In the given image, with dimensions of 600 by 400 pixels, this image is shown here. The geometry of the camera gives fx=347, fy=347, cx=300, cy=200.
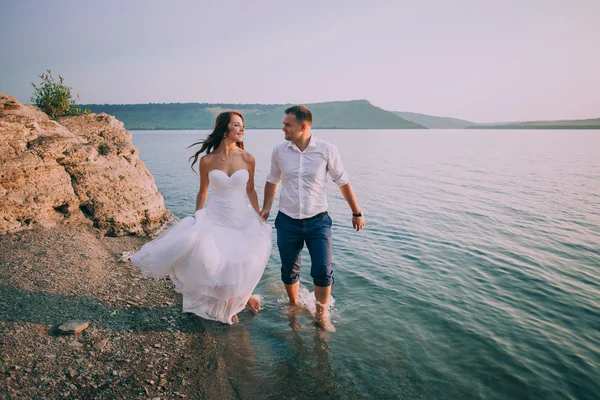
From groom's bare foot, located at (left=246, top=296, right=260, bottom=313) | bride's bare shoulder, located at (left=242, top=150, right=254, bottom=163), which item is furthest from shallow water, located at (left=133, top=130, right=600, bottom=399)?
bride's bare shoulder, located at (left=242, top=150, right=254, bottom=163)

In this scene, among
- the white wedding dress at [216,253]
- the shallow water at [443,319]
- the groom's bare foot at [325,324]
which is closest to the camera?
the shallow water at [443,319]

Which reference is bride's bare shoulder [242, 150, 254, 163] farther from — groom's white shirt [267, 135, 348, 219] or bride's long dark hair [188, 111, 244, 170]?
groom's white shirt [267, 135, 348, 219]

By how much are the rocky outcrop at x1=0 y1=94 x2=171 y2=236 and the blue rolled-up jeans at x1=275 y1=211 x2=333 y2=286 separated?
5391mm

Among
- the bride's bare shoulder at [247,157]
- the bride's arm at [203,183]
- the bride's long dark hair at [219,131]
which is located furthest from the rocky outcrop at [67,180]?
the bride's bare shoulder at [247,157]

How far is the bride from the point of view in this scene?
4.51m

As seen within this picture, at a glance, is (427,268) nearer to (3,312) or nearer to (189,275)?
(189,275)

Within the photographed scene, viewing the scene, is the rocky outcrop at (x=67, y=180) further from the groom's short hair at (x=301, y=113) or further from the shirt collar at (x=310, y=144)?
the groom's short hair at (x=301, y=113)

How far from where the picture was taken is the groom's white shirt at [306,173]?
15.5 feet

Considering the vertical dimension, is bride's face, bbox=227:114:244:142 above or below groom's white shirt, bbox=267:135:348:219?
above

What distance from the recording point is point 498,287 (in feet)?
23.7

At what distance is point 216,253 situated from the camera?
4.57 m

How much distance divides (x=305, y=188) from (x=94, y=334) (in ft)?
10.7

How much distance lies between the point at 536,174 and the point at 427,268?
21.6m

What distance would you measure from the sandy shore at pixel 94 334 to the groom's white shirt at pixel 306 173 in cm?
223
